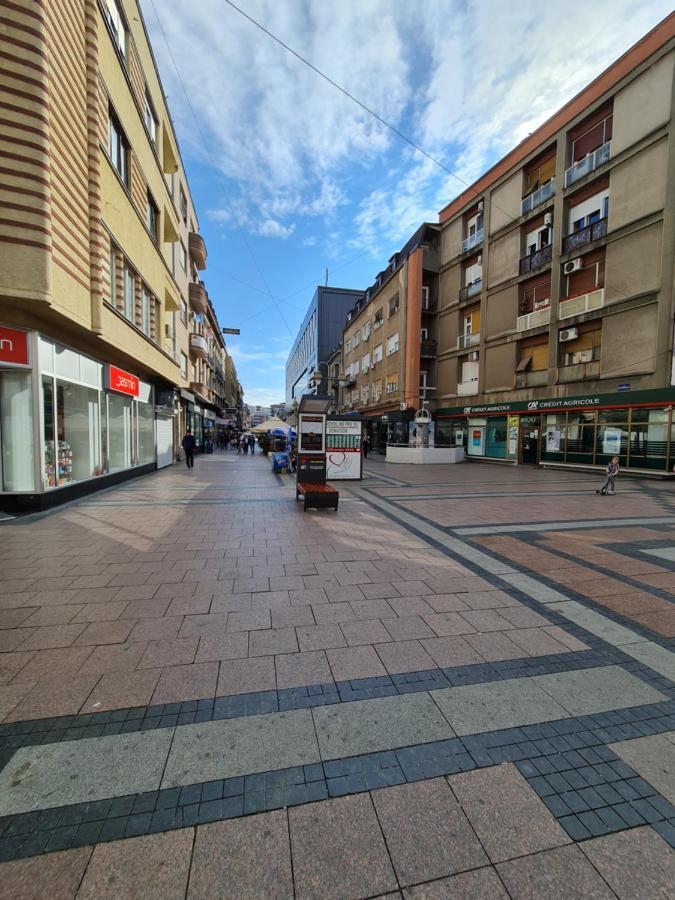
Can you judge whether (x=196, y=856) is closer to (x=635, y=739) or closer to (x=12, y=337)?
(x=635, y=739)

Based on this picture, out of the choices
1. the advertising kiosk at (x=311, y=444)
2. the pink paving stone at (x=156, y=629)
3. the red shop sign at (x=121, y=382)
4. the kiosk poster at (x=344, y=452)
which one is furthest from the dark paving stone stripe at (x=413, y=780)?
the kiosk poster at (x=344, y=452)

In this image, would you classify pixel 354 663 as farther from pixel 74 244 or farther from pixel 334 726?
pixel 74 244

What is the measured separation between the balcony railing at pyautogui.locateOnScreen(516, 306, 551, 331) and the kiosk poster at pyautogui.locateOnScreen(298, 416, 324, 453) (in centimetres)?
1566

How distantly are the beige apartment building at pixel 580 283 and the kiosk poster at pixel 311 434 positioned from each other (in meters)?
13.7

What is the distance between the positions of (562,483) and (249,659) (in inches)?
573

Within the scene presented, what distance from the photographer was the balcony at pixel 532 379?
21.0m

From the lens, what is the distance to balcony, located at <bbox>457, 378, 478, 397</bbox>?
2616cm

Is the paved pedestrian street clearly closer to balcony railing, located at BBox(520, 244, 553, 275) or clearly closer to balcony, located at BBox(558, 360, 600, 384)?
balcony, located at BBox(558, 360, 600, 384)

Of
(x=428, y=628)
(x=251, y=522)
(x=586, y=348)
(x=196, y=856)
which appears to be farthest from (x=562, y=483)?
(x=196, y=856)

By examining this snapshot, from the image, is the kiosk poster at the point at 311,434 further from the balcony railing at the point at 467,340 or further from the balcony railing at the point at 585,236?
the balcony railing at the point at 467,340

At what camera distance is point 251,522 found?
25.4 ft

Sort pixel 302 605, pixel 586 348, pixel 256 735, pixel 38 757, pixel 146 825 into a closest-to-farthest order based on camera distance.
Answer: pixel 146 825
pixel 38 757
pixel 256 735
pixel 302 605
pixel 586 348

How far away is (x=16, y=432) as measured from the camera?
7.96m

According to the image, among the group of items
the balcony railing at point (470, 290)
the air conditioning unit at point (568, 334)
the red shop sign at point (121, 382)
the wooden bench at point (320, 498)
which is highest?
the balcony railing at point (470, 290)
